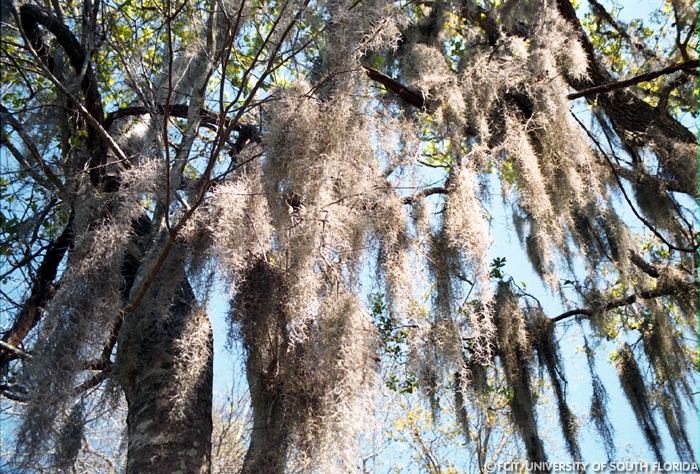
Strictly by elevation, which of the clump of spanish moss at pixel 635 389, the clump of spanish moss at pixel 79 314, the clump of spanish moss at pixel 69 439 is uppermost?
the clump of spanish moss at pixel 635 389

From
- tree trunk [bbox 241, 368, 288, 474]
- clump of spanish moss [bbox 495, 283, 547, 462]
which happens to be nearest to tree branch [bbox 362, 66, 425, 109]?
clump of spanish moss [bbox 495, 283, 547, 462]

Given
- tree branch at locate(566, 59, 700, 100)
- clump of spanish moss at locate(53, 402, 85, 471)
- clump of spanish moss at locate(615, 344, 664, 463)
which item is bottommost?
clump of spanish moss at locate(53, 402, 85, 471)

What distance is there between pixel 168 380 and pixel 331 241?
25.2 inches

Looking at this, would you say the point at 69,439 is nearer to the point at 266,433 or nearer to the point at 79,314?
the point at 79,314

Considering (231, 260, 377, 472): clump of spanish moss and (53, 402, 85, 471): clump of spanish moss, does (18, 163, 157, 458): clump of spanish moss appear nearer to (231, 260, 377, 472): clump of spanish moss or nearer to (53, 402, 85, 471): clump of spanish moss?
(53, 402, 85, 471): clump of spanish moss

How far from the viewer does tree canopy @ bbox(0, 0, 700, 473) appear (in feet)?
6.50

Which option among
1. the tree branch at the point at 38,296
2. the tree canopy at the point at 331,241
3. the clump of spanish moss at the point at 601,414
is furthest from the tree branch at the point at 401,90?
the clump of spanish moss at the point at 601,414

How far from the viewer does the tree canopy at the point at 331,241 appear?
1.98 meters

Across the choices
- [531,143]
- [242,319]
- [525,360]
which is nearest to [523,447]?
[525,360]

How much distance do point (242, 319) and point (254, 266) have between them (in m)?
0.17

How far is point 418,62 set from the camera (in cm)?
321

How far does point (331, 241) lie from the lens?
2.16 metres

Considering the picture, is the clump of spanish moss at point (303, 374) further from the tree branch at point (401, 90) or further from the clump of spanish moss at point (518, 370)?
the clump of spanish moss at point (518, 370)

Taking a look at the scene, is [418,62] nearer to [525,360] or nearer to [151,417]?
[525,360]
